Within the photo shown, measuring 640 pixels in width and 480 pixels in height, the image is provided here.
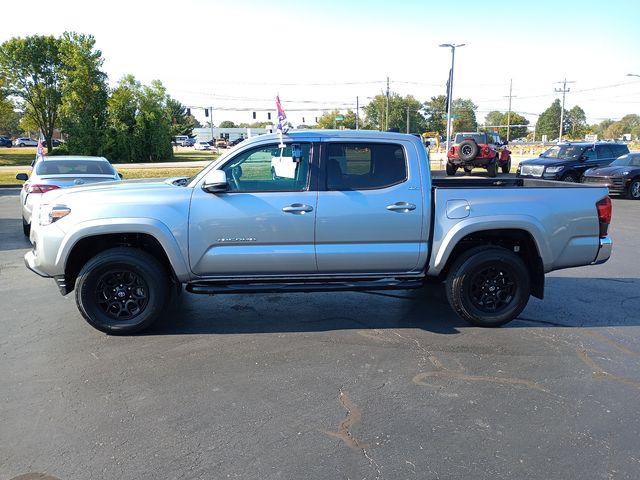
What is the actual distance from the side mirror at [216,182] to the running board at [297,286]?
0.93m

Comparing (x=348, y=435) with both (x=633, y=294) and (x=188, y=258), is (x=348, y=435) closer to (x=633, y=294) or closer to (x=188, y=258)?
(x=188, y=258)

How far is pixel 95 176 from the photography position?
1018 centimetres

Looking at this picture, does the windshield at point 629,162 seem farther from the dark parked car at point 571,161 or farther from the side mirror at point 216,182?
the side mirror at point 216,182

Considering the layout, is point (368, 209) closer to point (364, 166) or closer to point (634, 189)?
point (364, 166)

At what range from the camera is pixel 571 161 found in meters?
19.9

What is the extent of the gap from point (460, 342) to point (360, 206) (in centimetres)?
160

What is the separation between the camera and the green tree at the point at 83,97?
3981 centimetres

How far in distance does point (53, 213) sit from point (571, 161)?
19.3 metres

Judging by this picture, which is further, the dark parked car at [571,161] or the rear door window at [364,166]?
the dark parked car at [571,161]

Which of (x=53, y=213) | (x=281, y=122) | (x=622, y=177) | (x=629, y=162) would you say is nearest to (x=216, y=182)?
(x=281, y=122)

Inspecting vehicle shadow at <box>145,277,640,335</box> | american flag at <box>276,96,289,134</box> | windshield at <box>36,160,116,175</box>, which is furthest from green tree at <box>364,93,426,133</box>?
american flag at <box>276,96,289,134</box>

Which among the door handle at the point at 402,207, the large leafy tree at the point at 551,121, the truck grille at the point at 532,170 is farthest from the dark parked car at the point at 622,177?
the large leafy tree at the point at 551,121

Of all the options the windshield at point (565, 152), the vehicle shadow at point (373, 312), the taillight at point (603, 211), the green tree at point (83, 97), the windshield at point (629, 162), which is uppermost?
the green tree at point (83, 97)

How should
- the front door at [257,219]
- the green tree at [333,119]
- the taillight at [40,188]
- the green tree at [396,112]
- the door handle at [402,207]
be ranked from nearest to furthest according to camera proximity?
the front door at [257,219] < the door handle at [402,207] < the taillight at [40,188] < the green tree at [333,119] < the green tree at [396,112]
